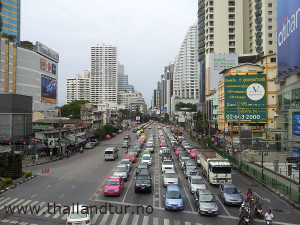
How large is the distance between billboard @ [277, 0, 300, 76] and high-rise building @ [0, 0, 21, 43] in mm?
91761

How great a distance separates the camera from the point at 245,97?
42.3 meters

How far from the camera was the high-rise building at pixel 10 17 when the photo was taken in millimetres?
98500

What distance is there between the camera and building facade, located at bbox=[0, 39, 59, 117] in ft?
257

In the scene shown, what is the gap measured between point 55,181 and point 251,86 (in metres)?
32.1

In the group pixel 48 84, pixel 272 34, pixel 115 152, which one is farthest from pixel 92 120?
pixel 272 34

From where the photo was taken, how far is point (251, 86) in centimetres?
4278

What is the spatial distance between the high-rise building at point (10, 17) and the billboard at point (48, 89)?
20975 mm

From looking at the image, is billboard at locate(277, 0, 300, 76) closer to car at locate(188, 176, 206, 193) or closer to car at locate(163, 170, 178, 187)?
car at locate(188, 176, 206, 193)

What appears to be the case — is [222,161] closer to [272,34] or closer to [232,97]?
[232,97]

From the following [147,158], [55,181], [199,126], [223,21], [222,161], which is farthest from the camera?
[223,21]

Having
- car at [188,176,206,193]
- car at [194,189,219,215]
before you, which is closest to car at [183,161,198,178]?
car at [188,176,206,193]

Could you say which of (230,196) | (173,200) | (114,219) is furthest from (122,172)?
(230,196)

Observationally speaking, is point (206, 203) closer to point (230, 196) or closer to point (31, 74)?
point (230, 196)

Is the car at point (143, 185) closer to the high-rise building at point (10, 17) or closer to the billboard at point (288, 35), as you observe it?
the billboard at point (288, 35)
